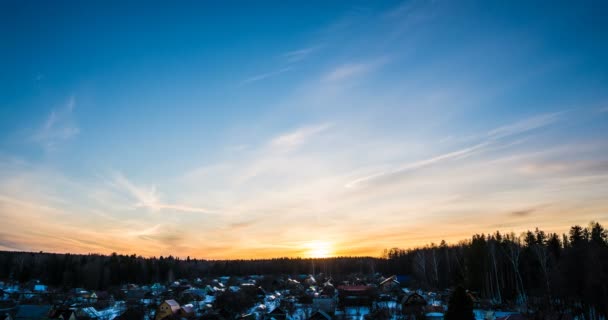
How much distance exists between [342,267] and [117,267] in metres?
83.4

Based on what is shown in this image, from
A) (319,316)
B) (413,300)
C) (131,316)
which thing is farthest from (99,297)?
(413,300)

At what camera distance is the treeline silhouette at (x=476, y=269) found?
141ft

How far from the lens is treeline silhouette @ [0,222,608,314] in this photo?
43000mm

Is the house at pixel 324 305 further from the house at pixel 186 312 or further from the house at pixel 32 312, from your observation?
the house at pixel 32 312

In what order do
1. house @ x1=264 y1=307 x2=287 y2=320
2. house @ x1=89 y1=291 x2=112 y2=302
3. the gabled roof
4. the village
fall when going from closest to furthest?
the village < house @ x1=264 y1=307 x2=287 y2=320 < the gabled roof < house @ x1=89 y1=291 x2=112 y2=302

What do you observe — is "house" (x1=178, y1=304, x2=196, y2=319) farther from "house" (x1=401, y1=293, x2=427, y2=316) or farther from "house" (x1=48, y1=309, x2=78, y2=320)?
"house" (x1=401, y1=293, x2=427, y2=316)

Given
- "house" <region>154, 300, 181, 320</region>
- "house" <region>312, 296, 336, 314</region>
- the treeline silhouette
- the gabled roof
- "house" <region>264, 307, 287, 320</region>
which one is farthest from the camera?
"house" <region>312, 296, 336, 314</region>

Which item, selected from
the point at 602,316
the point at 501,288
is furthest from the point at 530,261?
the point at 602,316

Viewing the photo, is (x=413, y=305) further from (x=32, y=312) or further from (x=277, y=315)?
(x=32, y=312)

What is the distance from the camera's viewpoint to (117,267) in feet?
413

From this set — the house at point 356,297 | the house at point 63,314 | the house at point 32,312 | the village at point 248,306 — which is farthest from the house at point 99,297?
the house at point 356,297

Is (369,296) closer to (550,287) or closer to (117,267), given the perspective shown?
(550,287)

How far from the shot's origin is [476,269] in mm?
73000

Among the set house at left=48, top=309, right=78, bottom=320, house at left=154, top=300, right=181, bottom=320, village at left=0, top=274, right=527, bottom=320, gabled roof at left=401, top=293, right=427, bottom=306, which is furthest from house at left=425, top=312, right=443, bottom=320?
house at left=48, top=309, right=78, bottom=320
